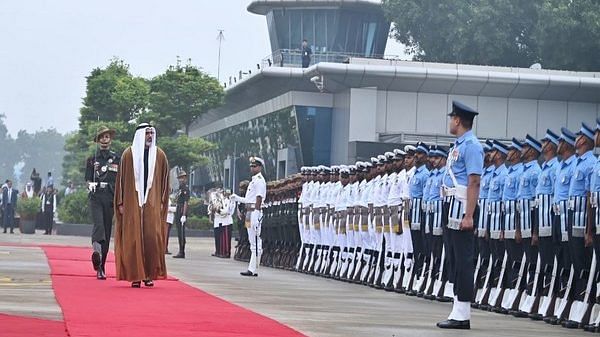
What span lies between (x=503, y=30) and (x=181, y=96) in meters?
20.8

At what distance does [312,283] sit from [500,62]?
56.0 meters

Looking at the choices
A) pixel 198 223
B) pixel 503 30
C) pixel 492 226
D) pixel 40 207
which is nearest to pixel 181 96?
pixel 198 223

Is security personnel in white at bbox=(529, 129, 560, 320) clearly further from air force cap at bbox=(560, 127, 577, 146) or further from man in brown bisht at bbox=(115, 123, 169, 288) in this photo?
man in brown bisht at bbox=(115, 123, 169, 288)

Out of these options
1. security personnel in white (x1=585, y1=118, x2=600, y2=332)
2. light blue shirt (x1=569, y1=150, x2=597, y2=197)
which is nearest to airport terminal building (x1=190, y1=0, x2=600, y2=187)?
light blue shirt (x1=569, y1=150, x2=597, y2=197)

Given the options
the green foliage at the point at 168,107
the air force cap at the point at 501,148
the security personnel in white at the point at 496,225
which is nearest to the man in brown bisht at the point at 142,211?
the security personnel in white at the point at 496,225

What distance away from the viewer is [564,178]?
49.1 ft

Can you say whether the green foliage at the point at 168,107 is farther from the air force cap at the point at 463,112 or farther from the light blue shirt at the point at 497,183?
the air force cap at the point at 463,112

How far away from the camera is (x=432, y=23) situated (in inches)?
3081

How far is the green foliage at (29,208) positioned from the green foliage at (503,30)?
31.0m

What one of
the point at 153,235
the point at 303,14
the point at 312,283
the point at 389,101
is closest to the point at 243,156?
the point at 303,14

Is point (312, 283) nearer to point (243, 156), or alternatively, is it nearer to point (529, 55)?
point (243, 156)

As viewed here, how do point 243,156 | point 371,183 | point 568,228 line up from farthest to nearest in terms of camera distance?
point 243,156 → point 371,183 → point 568,228

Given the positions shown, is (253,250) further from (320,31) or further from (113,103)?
(320,31)

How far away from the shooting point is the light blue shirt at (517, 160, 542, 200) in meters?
16.2
